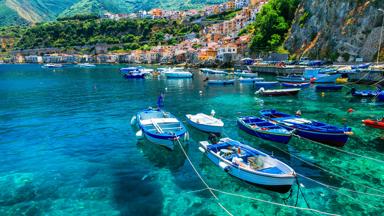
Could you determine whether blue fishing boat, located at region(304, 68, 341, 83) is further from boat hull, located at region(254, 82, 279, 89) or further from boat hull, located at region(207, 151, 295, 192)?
boat hull, located at region(207, 151, 295, 192)

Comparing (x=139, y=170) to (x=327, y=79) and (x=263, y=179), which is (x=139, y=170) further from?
(x=327, y=79)

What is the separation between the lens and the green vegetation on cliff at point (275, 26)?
11144cm

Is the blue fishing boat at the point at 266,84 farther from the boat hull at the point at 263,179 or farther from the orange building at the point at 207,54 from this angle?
the orange building at the point at 207,54

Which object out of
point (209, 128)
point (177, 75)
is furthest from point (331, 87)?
point (177, 75)

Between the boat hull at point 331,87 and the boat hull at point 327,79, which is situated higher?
the boat hull at point 327,79

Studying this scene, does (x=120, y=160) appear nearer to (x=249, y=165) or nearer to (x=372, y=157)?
(x=249, y=165)

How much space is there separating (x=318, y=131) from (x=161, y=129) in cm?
1388

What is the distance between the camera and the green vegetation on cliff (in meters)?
111

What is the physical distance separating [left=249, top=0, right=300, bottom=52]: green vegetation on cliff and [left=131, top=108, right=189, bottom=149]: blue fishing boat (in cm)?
8620

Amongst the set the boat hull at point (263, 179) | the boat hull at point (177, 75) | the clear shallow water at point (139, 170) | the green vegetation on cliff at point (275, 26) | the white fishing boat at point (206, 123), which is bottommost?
the clear shallow water at point (139, 170)

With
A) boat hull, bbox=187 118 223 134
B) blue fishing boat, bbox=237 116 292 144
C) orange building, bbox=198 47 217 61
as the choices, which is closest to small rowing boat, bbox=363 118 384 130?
blue fishing boat, bbox=237 116 292 144

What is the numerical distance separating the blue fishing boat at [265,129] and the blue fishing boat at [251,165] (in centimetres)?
442

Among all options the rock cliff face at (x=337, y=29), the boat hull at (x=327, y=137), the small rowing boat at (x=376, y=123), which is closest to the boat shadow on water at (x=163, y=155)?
the boat hull at (x=327, y=137)

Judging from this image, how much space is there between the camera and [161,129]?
28.0m
